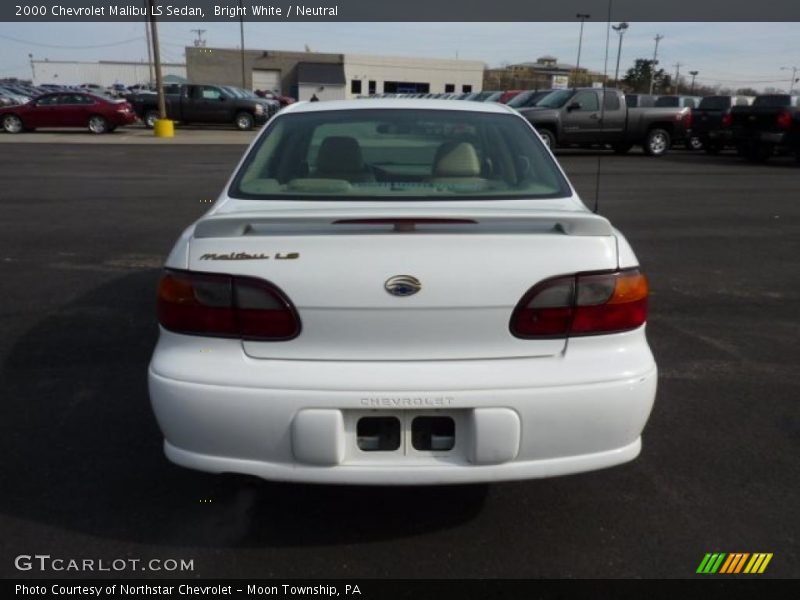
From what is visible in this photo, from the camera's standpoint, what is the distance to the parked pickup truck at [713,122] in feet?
63.1

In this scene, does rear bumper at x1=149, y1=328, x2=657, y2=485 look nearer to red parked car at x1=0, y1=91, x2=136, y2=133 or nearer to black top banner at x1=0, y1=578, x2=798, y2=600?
black top banner at x1=0, y1=578, x2=798, y2=600

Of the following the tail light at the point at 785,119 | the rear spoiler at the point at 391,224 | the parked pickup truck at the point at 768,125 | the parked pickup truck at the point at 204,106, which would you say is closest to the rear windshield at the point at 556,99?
the parked pickup truck at the point at 768,125

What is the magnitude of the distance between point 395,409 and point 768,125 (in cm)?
1818

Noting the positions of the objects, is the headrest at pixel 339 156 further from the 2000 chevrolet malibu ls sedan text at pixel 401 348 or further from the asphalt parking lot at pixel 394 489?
the asphalt parking lot at pixel 394 489

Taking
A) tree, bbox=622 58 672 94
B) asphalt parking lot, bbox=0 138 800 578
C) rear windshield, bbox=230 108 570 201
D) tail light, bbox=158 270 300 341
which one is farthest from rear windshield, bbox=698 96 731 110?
tree, bbox=622 58 672 94

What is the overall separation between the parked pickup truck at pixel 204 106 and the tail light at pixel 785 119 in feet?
58.8

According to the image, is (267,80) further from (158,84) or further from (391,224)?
(391,224)

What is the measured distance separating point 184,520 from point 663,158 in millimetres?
19470

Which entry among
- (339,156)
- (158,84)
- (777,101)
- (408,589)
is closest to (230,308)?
(408,589)

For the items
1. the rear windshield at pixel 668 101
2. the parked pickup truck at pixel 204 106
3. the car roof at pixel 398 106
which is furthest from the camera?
the parked pickup truck at pixel 204 106

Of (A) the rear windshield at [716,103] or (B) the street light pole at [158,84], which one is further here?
(B) the street light pole at [158,84]

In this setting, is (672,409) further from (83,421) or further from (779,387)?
(83,421)

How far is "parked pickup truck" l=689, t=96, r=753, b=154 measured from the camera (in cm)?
1922

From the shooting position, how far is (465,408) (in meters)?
2.30
